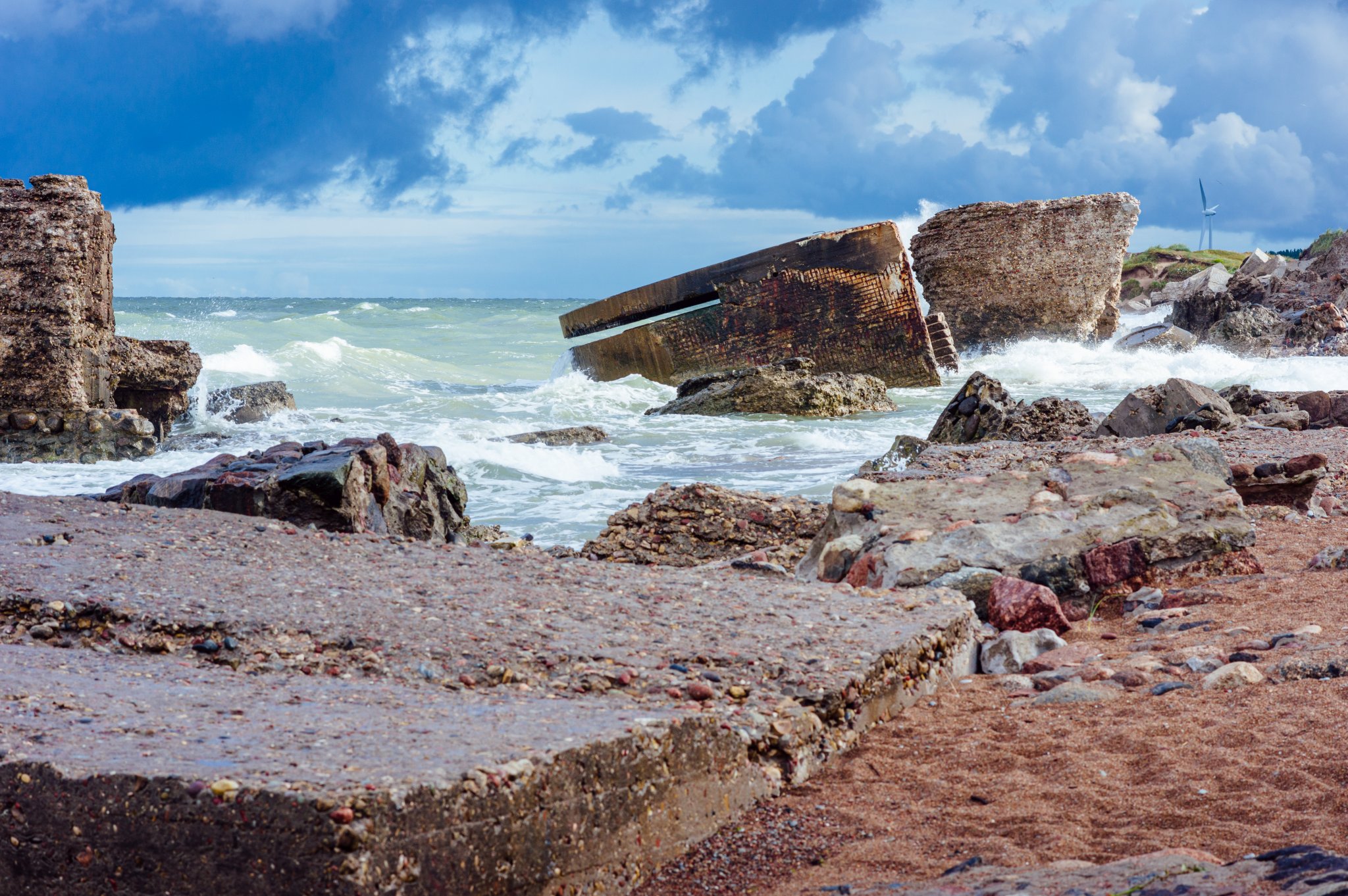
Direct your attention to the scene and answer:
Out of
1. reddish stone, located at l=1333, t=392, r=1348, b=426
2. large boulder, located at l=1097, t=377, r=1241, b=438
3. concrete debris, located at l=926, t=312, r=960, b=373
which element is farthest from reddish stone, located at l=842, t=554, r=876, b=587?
concrete debris, located at l=926, t=312, r=960, b=373

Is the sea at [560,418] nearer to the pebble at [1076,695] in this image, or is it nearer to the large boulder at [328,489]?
the large boulder at [328,489]

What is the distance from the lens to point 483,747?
203cm

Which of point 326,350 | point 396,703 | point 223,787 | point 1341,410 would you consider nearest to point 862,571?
point 396,703

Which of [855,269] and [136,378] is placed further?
[855,269]

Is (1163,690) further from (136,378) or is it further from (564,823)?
(136,378)

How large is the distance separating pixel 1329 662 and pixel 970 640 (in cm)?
97

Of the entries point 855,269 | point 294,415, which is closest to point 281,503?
point 294,415

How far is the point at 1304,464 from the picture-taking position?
5.64 m

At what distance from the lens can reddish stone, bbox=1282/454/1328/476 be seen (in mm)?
5629

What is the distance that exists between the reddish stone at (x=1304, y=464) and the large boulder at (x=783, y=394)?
287 inches

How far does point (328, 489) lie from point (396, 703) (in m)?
3.31

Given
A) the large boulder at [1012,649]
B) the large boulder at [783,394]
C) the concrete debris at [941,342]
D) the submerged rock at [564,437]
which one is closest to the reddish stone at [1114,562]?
the large boulder at [1012,649]

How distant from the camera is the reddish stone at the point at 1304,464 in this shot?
563cm

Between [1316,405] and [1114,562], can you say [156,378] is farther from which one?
[1316,405]
